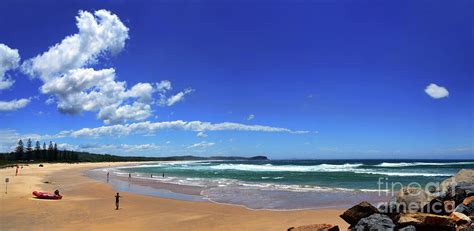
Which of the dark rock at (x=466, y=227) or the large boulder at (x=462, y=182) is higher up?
the large boulder at (x=462, y=182)

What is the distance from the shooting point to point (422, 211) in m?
10.6

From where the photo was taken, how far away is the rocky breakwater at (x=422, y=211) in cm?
911

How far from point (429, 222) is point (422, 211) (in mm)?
1574

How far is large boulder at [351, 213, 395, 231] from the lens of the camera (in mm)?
9336

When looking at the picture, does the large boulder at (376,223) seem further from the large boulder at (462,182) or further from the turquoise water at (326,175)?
the turquoise water at (326,175)

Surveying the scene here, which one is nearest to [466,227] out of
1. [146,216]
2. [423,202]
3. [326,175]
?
[423,202]

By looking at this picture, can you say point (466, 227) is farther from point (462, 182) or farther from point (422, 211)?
point (462, 182)

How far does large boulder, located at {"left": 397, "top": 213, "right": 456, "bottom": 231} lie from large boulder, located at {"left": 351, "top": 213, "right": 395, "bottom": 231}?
26cm

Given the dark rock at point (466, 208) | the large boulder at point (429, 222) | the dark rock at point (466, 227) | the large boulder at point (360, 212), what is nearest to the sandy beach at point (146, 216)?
the large boulder at point (360, 212)

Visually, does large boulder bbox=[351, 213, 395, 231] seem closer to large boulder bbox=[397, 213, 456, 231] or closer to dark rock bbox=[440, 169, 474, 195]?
large boulder bbox=[397, 213, 456, 231]

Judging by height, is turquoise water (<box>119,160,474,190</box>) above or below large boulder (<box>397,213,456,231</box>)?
below

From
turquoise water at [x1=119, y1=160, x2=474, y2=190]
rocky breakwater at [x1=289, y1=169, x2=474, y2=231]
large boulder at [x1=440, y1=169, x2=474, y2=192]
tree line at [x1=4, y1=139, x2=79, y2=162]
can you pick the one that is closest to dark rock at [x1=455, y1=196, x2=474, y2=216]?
rocky breakwater at [x1=289, y1=169, x2=474, y2=231]

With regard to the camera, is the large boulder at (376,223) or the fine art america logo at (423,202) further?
the fine art america logo at (423,202)

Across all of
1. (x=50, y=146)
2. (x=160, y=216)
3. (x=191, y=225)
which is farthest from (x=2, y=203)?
(x=50, y=146)
